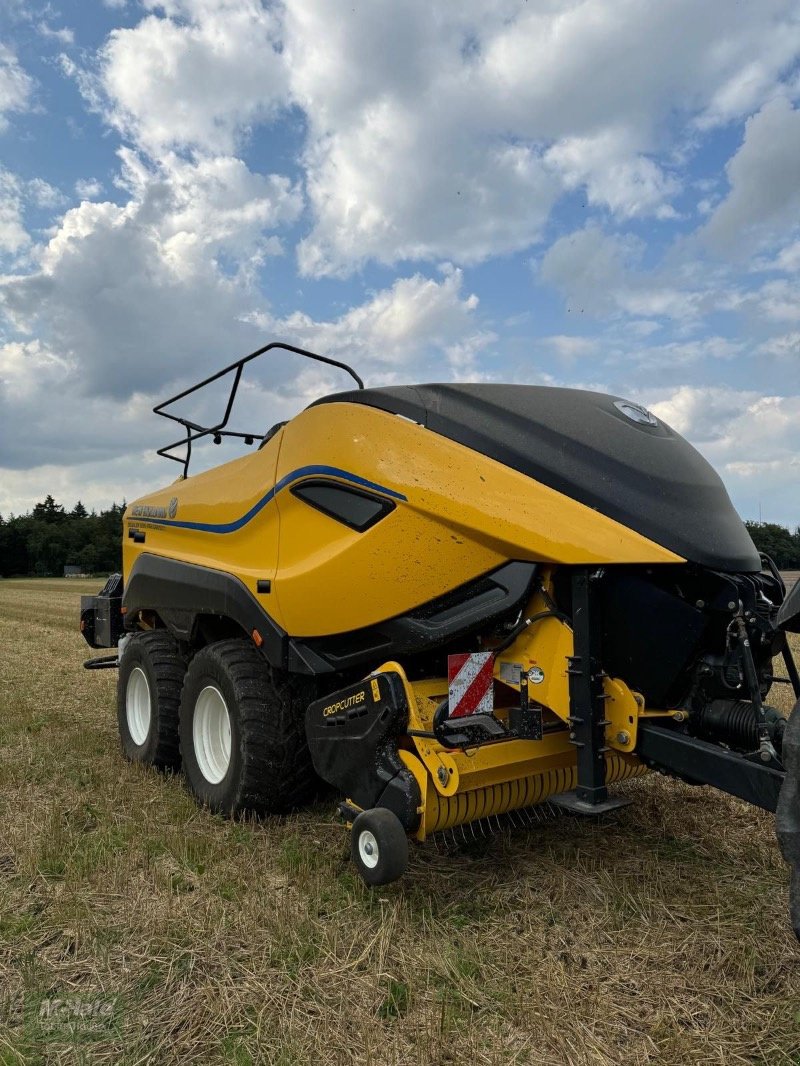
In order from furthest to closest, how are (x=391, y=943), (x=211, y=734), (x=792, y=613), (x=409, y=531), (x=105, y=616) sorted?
(x=105, y=616) < (x=211, y=734) < (x=409, y=531) < (x=391, y=943) < (x=792, y=613)

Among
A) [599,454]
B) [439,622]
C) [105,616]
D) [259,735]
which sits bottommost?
[259,735]

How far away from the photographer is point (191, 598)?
4441mm

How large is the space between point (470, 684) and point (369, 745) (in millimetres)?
438

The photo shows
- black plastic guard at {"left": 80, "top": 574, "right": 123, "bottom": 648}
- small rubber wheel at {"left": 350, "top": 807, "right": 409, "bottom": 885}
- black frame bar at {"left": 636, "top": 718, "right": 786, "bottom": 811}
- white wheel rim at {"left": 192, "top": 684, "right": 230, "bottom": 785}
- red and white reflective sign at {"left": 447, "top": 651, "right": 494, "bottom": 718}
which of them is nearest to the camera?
black frame bar at {"left": 636, "top": 718, "right": 786, "bottom": 811}

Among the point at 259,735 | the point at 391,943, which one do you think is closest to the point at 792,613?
the point at 391,943

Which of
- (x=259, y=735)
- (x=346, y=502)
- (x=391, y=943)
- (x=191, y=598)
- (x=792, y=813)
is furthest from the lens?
(x=191, y=598)

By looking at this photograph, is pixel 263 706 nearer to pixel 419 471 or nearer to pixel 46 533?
pixel 419 471

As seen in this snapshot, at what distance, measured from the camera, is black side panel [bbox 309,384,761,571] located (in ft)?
9.16

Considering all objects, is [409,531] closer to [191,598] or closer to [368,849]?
[368,849]

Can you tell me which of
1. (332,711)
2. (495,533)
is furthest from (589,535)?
(332,711)

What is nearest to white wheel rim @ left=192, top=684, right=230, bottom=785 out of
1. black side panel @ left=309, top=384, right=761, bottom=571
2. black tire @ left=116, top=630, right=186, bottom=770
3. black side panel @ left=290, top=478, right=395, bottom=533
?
black tire @ left=116, top=630, right=186, bottom=770

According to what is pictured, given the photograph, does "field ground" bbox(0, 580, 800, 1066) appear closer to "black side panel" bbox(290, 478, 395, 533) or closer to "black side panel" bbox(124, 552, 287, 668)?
"black side panel" bbox(124, 552, 287, 668)

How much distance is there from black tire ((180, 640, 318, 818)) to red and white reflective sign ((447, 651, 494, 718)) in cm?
111

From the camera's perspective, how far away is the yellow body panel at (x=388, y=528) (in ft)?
9.16
